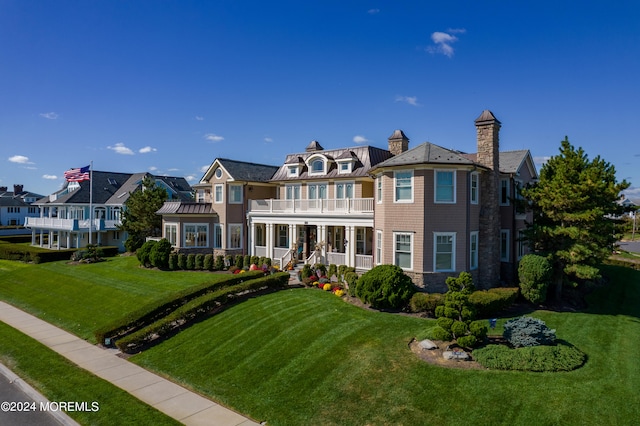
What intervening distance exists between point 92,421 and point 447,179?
55.9 feet

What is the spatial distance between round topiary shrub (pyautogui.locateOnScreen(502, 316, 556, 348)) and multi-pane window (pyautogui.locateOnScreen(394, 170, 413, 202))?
8.27 m

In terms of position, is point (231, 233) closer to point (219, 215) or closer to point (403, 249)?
point (219, 215)

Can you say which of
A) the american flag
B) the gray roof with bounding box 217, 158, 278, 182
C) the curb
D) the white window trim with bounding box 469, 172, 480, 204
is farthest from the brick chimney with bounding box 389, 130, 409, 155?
the american flag

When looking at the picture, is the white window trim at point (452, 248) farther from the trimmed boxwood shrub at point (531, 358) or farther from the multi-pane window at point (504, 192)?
the trimmed boxwood shrub at point (531, 358)

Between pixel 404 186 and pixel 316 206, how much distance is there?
850 cm

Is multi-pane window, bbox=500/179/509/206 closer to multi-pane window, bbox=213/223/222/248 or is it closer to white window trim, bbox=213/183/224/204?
white window trim, bbox=213/183/224/204

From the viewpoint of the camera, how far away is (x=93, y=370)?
1480cm

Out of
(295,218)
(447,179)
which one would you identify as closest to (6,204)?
(295,218)

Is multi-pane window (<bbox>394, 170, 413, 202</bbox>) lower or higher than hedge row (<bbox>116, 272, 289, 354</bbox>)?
higher

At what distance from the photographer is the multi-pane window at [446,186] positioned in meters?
19.9

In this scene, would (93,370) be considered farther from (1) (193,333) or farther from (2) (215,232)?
(2) (215,232)

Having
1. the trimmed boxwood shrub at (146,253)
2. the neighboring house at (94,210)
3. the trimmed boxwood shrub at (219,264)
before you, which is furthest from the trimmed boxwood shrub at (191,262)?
the neighboring house at (94,210)

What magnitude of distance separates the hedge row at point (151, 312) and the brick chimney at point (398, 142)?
582 inches

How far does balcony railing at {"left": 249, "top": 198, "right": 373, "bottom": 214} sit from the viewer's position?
2478 cm
